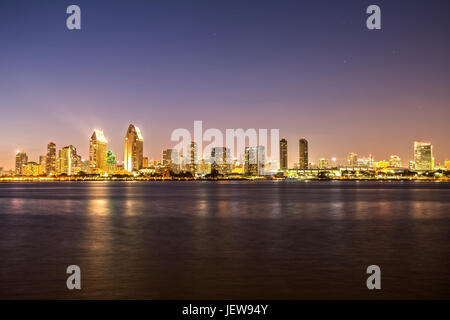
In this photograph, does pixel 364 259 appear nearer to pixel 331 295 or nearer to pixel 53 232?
pixel 331 295

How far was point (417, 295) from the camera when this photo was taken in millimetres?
12508

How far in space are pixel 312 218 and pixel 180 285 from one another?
2743cm

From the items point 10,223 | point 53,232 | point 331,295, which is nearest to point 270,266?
point 331,295

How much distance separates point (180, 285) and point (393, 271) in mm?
9057

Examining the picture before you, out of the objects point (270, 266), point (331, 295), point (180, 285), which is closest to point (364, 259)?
point (270, 266)

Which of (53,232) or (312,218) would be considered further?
(312,218)
